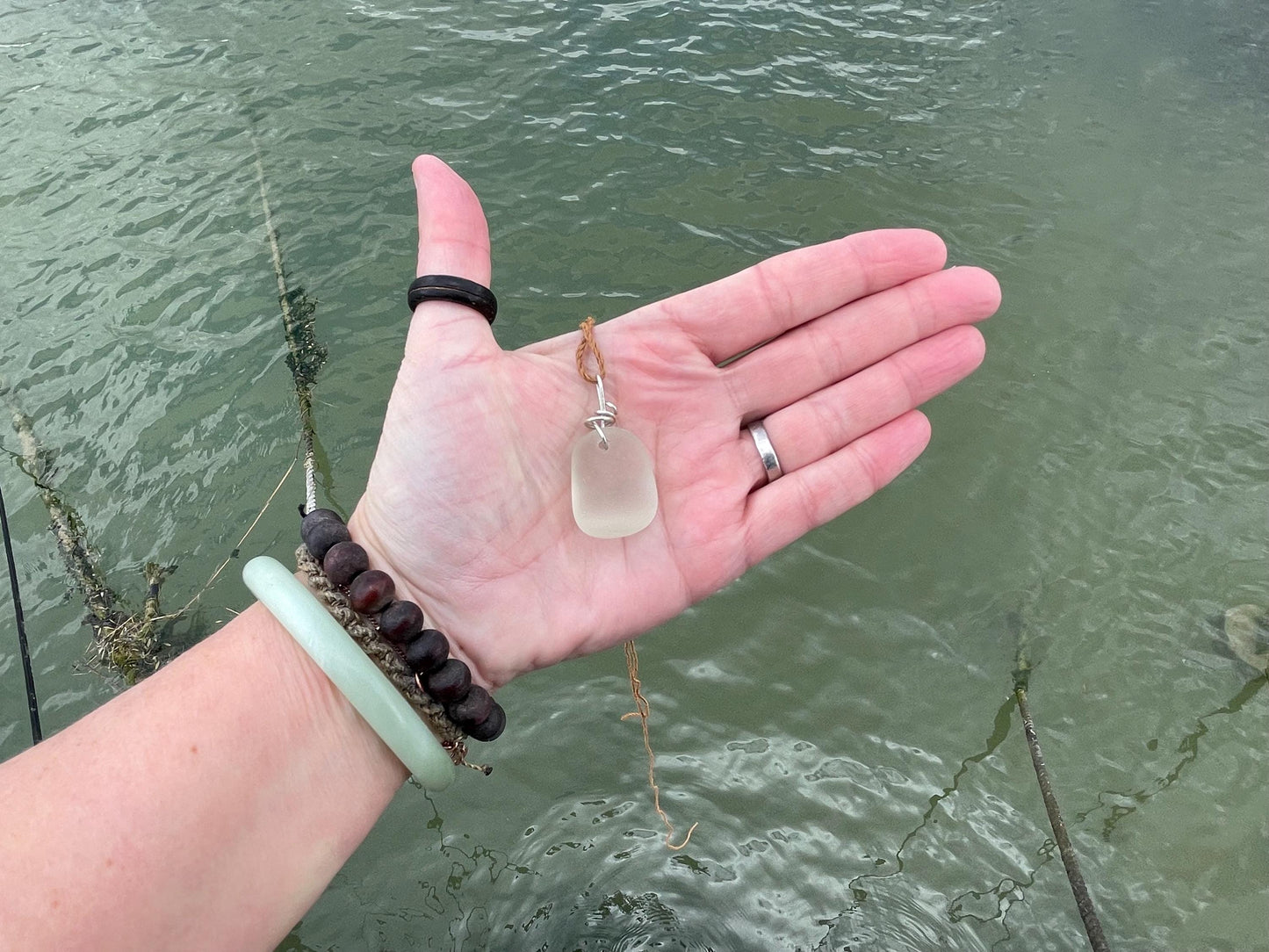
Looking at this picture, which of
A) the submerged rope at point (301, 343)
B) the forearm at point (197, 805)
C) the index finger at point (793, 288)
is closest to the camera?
the forearm at point (197, 805)

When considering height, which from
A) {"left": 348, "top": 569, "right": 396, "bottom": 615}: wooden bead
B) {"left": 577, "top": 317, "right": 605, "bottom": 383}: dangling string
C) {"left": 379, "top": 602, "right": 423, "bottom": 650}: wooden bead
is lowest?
{"left": 379, "top": 602, "right": 423, "bottom": 650}: wooden bead

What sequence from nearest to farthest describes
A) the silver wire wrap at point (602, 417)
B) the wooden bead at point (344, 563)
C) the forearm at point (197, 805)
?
the forearm at point (197, 805) → the wooden bead at point (344, 563) → the silver wire wrap at point (602, 417)

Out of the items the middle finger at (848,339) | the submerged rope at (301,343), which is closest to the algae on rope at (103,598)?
the submerged rope at (301,343)

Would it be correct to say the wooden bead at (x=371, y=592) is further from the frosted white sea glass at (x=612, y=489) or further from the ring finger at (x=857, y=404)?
the ring finger at (x=857, y=404)

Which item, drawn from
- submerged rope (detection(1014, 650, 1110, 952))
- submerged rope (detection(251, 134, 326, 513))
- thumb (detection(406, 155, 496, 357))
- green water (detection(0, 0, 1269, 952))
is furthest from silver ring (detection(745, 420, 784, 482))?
submerged rope (detection(251, 134, 326, 513))

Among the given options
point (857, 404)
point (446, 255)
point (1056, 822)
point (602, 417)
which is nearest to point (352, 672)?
point (602, 417)

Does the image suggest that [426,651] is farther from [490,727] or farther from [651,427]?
[651,427]

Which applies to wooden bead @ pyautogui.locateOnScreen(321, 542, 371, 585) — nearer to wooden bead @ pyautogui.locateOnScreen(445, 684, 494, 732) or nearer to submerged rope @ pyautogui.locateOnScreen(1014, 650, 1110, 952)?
wooden bead @ pyautogui.locateOnScreen(445, 684, 494, 732)

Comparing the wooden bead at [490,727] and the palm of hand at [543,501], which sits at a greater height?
the palm of hand at [543,501]
